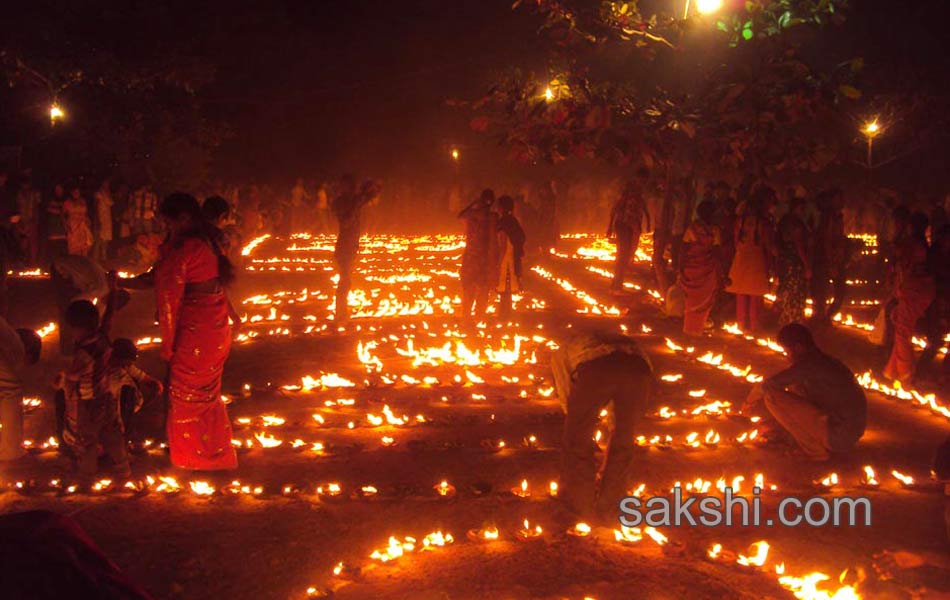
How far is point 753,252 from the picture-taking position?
1257 centimetres

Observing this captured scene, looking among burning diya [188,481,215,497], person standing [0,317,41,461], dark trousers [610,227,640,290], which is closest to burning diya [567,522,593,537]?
burning diya [188,481,215,497]

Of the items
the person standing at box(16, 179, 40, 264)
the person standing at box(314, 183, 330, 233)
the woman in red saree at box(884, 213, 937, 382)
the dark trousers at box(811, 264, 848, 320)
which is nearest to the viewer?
the woman in red saree at box(884, 213, 937, 382)

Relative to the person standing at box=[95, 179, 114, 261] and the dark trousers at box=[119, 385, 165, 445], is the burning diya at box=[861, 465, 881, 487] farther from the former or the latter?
the person standing at box=[95, 179, 114, 261]

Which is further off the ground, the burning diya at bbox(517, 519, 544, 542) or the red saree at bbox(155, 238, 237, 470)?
the red saree at bbox(155, 238, 237, 470)

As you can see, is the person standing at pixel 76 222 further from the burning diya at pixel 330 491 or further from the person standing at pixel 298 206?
the person standing at pixel 298 206

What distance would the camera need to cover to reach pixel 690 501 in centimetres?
618

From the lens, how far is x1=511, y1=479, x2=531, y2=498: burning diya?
625 centimetres

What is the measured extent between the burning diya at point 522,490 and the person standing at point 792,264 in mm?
7779

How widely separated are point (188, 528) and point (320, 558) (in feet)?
3.08

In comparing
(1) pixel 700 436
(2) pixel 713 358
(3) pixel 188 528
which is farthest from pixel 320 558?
(2) pixel 713 358

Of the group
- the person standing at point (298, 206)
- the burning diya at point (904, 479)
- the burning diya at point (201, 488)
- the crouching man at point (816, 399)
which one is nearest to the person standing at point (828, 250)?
the crouching man at point (816, 399)

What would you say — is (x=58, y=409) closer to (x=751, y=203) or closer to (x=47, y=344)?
(x=47, y=344)

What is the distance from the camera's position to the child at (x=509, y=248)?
13039 millimetres

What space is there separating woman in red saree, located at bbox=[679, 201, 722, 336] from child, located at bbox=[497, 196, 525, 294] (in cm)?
234
